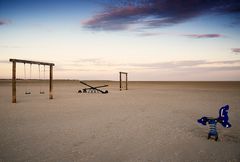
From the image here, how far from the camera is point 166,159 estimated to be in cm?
482

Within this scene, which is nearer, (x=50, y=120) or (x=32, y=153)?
(x=32, y=153)

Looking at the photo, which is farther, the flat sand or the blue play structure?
the blue play structure

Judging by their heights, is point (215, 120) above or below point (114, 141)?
above

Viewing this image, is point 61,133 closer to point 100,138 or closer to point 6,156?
point 100,138

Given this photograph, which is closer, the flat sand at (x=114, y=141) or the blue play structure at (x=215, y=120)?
the flat sand at (x=114, y=141)

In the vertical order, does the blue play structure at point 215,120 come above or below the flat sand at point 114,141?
above

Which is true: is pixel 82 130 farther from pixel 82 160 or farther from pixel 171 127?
pixel 171 127

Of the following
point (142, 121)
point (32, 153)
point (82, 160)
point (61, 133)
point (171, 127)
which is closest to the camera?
point (82, 160)

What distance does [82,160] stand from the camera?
4.72 meters

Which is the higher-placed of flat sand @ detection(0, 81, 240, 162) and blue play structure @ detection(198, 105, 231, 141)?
blue play structure @ detection(198, 105, 231, 141)

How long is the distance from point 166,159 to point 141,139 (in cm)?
151

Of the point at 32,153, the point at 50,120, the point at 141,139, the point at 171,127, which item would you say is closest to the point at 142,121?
→ the point at 171,127

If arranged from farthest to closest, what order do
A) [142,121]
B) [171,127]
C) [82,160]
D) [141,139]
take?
[142,121]
[171,127]
[141,139]
[82,160]

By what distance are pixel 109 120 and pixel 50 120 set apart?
2701 mm
